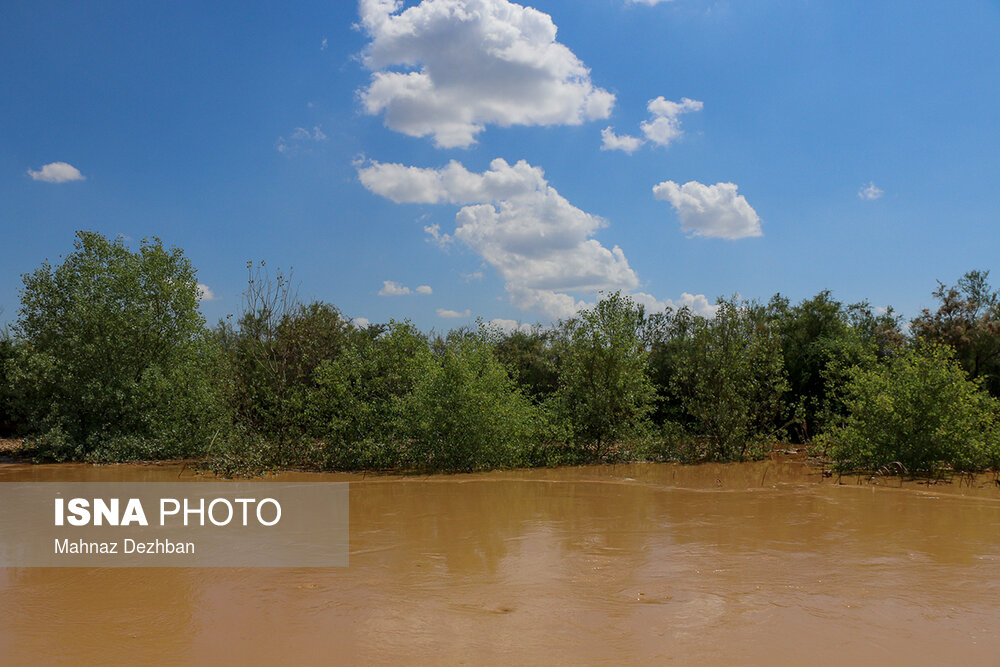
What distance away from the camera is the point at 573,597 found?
21.8 ft

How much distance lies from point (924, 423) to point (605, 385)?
26.8 feet

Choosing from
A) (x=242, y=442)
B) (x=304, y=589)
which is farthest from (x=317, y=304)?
(x=304, y=589)

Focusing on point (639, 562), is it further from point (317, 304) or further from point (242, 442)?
point (317, 304)

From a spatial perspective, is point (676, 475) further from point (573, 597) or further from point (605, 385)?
point (573, 597)

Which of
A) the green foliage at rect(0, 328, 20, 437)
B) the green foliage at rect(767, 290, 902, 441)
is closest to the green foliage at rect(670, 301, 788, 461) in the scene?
the green foliage at rect(767, 290, 902, 441)

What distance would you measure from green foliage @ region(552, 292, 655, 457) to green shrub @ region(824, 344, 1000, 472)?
19.0 ft

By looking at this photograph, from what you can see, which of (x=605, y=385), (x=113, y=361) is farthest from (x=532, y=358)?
(x=113, y=361)

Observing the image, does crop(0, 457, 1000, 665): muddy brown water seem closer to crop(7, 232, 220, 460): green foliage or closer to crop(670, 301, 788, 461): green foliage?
crop(670, 301, 788, 461): green foliage

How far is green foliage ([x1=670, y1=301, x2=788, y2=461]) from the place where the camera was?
774 inches

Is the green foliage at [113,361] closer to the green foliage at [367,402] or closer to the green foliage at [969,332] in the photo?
the green foliage at [367,402]

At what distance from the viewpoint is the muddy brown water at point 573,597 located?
5277 millimetres

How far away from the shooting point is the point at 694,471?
18.0m

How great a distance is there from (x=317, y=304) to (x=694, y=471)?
58.5 ft

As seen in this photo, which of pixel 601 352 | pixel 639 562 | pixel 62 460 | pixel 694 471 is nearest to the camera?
pixel 639 562
